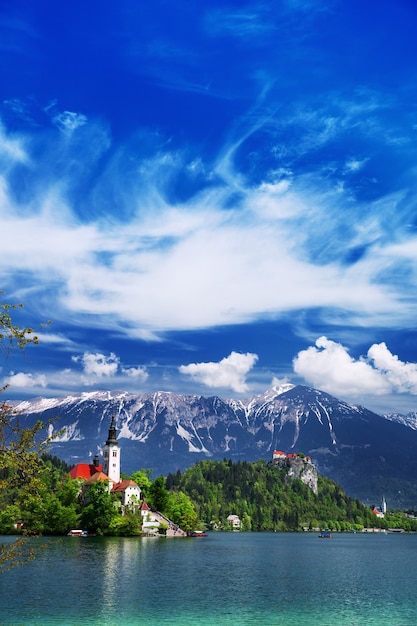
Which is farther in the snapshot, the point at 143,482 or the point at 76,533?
the point at 143,482

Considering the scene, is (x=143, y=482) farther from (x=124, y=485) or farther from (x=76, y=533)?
(x=76, y=533)

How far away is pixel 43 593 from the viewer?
56406 millimetres

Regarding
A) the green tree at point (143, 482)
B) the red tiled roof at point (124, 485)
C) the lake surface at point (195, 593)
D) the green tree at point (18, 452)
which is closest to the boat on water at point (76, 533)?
the red tiled roof at point (124, 485)

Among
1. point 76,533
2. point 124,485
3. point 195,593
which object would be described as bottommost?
point 195,593

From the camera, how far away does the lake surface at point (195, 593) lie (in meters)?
47.5

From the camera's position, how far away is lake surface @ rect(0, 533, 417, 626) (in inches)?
1869

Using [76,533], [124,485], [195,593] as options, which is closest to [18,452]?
[195,593]

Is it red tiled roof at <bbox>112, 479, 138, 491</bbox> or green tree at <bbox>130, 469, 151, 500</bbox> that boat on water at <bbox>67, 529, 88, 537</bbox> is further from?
green tree at <bbox>130, 469, 151, 500</bbox>

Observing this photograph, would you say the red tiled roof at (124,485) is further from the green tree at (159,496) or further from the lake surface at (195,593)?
the lake surface at (195,593)

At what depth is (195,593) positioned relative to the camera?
60.2 meters

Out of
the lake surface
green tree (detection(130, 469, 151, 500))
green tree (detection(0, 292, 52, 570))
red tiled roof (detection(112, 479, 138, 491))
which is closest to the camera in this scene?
green tree (detection(0, 292, 52, 570))

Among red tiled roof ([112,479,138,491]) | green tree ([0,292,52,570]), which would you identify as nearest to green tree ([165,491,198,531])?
red tiled roof ([112,479,138,491])

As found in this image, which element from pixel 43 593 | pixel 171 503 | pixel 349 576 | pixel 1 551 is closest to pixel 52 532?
pixel 171 503

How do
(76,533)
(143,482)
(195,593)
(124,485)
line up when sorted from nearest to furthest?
(195,593) < (76,533) < (124,485) < (143,482)
